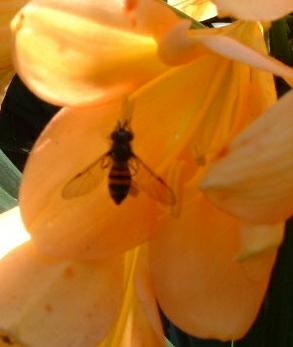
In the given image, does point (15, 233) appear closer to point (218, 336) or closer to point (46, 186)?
point (46, 186)

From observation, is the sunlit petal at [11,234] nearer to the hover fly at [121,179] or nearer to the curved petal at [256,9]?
the hover fly at [121,179]

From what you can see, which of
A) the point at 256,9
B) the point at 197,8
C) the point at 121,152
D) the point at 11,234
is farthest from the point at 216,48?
the point at 197,8

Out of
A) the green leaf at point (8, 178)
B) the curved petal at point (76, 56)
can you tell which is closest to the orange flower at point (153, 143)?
the curved petal at point (76, 56)

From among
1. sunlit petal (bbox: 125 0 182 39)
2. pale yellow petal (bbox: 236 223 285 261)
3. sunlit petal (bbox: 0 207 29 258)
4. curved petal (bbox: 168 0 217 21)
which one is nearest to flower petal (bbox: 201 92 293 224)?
pale yellow petal (bbox: 236 223 285 261)

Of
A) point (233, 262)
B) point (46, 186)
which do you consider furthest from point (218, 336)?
point (46, 186)

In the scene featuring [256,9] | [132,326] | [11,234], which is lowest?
[132,326]

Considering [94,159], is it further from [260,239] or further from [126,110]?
[260,239]

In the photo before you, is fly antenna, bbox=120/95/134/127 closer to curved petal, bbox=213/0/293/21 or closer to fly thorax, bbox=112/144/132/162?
fly thorax, bbox=112/144/132/162

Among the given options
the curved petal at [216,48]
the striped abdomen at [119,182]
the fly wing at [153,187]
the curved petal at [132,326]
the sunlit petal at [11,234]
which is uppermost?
the curved petal at [216,48]
